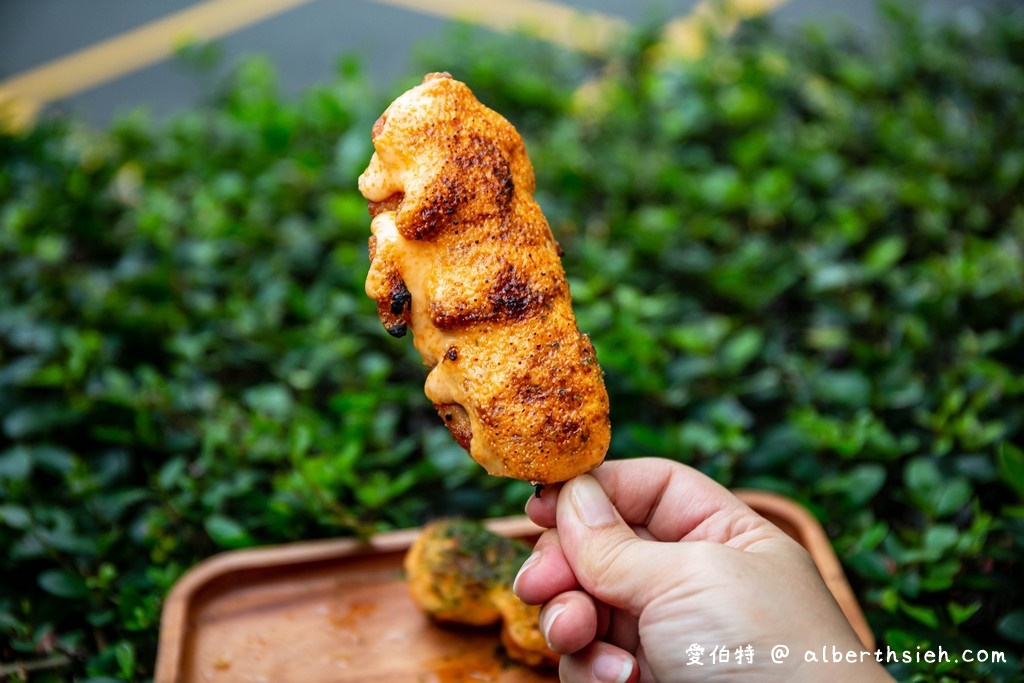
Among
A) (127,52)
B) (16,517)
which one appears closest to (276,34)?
(127,52)

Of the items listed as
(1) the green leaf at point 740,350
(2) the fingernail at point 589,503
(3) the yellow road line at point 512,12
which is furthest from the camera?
(3) the yellow road line at point 512,12

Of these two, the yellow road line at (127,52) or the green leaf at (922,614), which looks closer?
the green leaf at (922,614)

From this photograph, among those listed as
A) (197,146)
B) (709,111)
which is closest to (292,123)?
(197,146)

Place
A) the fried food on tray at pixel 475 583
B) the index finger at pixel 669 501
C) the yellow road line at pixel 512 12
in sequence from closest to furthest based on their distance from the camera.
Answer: the index finger at pixel 669 501, the fried food on tray at pixel 475 583, the yellow road line at pixel 512 12

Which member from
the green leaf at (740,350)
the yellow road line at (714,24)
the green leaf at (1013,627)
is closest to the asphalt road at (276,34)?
the yellow road line at (714,24)

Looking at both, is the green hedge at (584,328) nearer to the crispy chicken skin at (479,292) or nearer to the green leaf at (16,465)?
the green leaf at (16,465)

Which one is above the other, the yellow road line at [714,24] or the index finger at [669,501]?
the yellow road line at [714,24]

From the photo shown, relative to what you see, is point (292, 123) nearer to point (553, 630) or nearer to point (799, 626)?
point (553, 630)

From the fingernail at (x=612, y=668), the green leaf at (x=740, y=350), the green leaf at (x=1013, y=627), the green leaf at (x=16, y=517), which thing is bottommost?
the green leaf at (x=1013, y=627)
